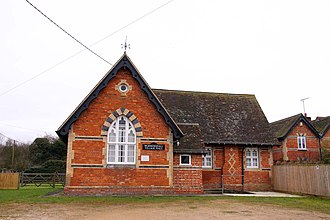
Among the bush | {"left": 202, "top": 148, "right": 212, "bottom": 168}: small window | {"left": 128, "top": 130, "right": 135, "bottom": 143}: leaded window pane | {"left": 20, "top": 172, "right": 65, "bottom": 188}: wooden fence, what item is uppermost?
{"left": 128, "top": 130, "right": 135, "bottom": 143}: leaded window pane

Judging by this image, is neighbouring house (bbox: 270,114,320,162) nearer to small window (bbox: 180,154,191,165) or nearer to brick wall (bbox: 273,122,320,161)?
brick wall (bbox: 273,122,320,161)

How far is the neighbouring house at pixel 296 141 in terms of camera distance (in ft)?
88.6

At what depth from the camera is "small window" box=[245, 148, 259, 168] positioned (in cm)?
2335

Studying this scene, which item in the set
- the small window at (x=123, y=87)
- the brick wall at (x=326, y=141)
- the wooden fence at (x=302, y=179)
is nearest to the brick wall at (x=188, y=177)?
the small window at (x=123, y=87)

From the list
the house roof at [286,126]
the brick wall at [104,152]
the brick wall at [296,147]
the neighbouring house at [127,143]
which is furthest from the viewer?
the brick wall at [296,147]

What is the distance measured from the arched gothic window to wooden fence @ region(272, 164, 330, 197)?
10932 millimetres

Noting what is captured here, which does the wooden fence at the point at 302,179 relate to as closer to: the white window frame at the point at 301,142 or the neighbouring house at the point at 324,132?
the white window frame at the point at 301,142

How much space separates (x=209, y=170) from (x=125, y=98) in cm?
887

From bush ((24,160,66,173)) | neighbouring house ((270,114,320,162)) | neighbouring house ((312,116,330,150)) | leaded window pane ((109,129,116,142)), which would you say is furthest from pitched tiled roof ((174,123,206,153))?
bush ((24,160,66,173))

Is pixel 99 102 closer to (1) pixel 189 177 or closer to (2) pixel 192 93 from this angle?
(1) pixel 189 177

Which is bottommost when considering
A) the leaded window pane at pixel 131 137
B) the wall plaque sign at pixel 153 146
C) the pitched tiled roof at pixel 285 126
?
the wall plaque sign at pixel 153 146

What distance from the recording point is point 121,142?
699 inches

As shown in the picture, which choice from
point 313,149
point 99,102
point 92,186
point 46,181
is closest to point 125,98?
point 99,102

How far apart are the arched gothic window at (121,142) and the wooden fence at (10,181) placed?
463 inches
